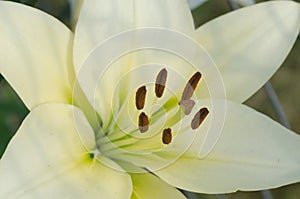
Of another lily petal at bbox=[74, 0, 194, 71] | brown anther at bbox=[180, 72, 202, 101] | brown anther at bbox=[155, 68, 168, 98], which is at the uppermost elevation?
another lily petal at bbox=[74, 0, 194, 71]

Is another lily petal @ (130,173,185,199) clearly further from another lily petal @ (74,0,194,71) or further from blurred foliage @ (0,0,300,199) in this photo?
blurred foliage @ (0,0,300,199)

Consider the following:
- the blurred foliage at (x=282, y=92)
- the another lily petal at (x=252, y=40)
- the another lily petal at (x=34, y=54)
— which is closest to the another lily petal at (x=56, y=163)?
the another lily petal at (x=34, y=54)

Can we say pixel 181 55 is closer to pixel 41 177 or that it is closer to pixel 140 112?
pixel 140 112

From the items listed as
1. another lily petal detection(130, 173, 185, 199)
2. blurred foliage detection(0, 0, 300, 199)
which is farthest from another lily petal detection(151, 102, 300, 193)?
blurred foliage detection(0, 0, 300, 199)

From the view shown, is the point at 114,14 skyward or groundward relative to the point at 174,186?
skyward

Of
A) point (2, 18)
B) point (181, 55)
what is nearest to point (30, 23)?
point (2, 18)

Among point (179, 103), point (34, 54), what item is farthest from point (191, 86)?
point (34, 54)

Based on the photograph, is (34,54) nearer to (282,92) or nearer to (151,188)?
(151,188)
